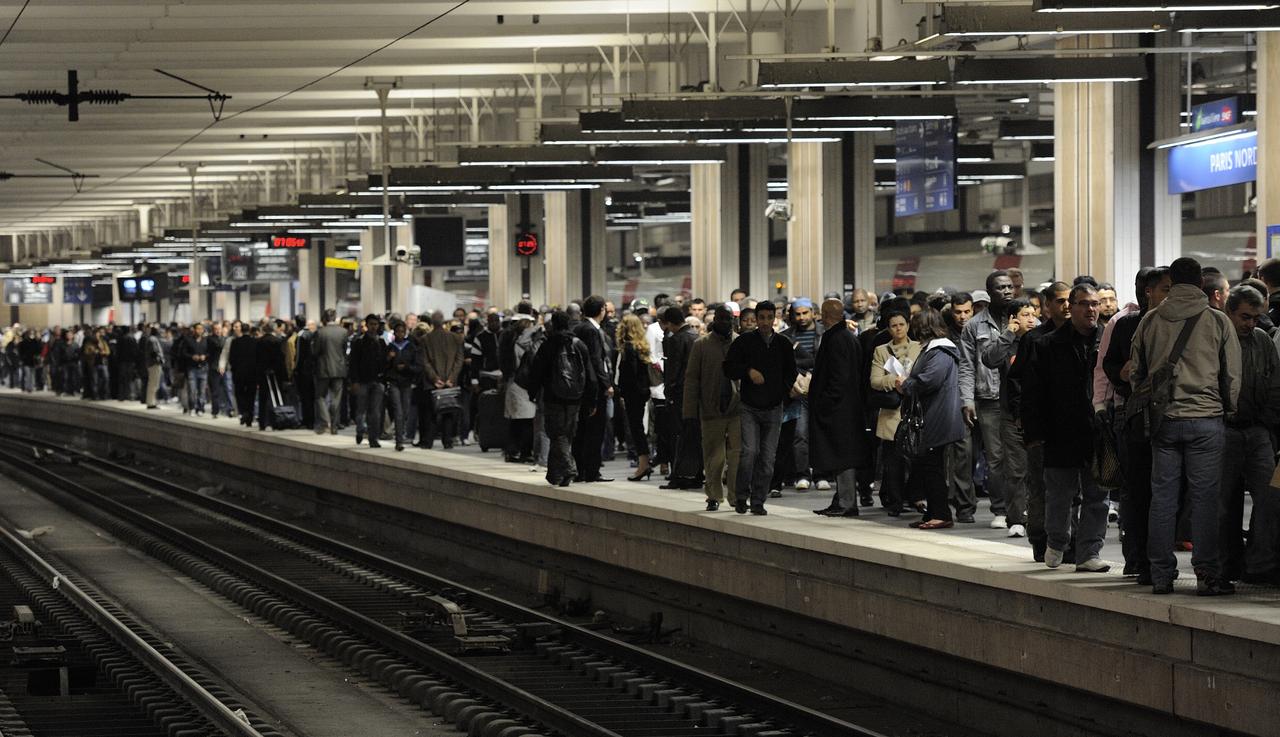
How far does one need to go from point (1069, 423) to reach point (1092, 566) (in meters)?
0.73

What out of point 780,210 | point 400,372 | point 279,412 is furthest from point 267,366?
point 780,210

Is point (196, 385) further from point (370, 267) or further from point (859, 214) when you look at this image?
point (370, 267)

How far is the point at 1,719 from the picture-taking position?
10.6 metres

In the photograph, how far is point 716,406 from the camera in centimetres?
1398

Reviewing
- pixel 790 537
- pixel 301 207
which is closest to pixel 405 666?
pixel 790 537

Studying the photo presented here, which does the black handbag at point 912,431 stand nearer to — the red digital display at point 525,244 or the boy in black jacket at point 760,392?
the boy in black jacket at point 760,392

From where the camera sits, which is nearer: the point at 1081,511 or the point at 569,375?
the point at 1081,511

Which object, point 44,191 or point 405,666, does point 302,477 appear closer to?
point 405,666

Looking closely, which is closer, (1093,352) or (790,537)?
(1093,352)

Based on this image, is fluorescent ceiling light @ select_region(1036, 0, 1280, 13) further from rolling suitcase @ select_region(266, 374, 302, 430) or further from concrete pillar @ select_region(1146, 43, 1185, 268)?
rolling suitcase @ select_region(266, 374, 302, 430)

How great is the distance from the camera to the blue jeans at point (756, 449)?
13320 millimetres

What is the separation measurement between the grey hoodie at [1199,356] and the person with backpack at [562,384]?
26.0 ft

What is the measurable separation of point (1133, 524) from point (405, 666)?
5249 millimetres

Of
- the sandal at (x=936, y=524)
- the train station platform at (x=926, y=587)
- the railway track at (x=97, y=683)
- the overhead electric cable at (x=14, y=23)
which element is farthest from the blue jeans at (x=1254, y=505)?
the overhead electric cable at (x=14, y=23)
